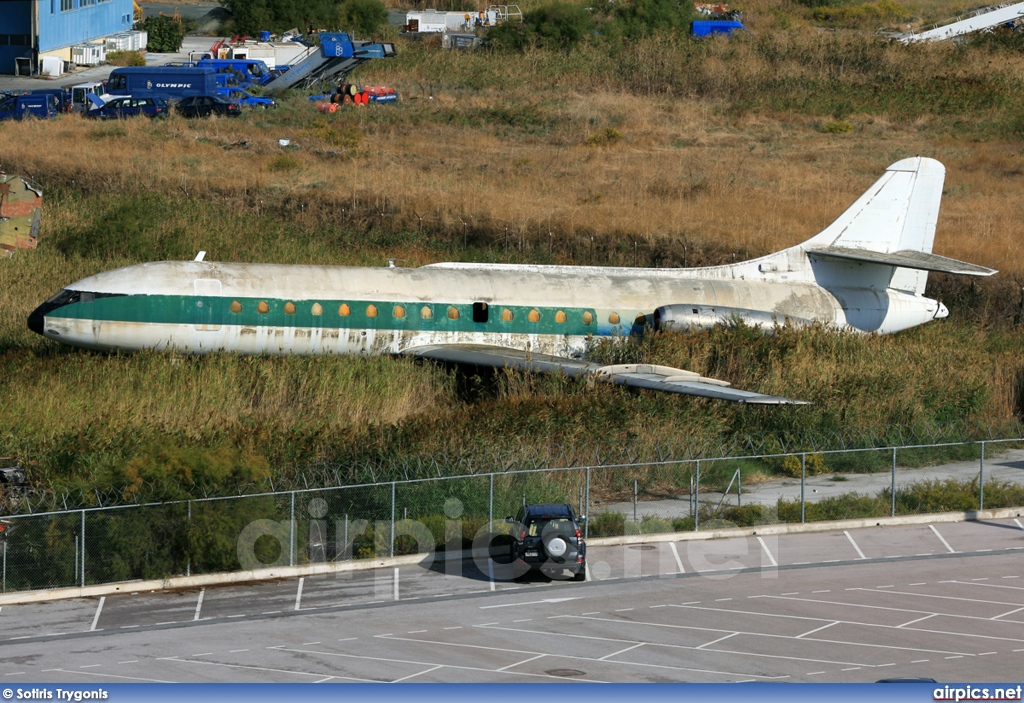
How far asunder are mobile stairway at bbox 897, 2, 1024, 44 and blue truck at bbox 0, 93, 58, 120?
57473 millimetres

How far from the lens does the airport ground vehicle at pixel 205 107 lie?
243 ft

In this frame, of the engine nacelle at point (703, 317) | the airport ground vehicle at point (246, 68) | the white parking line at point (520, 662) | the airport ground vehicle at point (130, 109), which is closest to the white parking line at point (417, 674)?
the white parking line at point (520, 662)

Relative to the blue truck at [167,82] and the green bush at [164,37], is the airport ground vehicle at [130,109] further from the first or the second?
the green bush at [164,37]

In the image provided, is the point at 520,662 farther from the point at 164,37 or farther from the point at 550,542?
the point at 164,37

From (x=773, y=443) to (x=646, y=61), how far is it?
59850mm

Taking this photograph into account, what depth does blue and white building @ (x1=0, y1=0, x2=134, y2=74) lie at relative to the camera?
89938mm

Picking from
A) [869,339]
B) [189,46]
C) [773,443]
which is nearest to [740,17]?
[189,46]

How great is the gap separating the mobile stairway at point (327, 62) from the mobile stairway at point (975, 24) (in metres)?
38.4

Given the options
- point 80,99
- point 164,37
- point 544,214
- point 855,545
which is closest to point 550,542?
point 855,545

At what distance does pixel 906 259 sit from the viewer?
38.7 metres

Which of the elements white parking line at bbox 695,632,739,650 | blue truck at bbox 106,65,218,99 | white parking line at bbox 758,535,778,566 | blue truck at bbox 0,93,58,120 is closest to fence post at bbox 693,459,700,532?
white parking line at bbox 758,535,778,566

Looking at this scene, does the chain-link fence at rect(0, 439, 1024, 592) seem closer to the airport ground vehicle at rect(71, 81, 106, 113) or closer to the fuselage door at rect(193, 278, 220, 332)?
the fuselage door at rect(193, 278, 220, 332)

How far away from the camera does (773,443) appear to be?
31516mm

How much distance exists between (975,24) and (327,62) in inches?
1874
